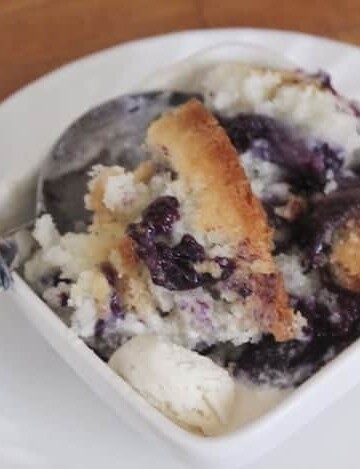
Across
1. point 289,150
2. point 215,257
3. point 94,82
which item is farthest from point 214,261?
point 94,82

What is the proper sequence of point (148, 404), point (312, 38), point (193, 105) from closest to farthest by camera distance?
point (148, 404)
point (193, 105)
point (312, 38)

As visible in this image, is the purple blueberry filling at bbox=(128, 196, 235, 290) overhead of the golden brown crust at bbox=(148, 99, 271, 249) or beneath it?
beneath

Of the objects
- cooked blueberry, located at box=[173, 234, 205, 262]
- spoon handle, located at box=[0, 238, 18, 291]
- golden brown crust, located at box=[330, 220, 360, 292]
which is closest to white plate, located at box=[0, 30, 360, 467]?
spoon handle, located at box=[0, 238, 18, 291]

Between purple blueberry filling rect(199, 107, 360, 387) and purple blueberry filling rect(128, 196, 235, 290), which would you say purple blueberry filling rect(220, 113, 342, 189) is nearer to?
purple blueberry filling rect(199, 107, 360, 387)

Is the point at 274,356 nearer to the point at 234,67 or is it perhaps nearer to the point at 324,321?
the point at 324,321

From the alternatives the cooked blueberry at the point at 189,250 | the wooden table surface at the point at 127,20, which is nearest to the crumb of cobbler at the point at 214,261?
the cooked blueberry at the point at 189,250

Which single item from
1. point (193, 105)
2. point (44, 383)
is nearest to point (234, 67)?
point (193, 105)

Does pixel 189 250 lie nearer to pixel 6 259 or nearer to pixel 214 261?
pixel 214 261
